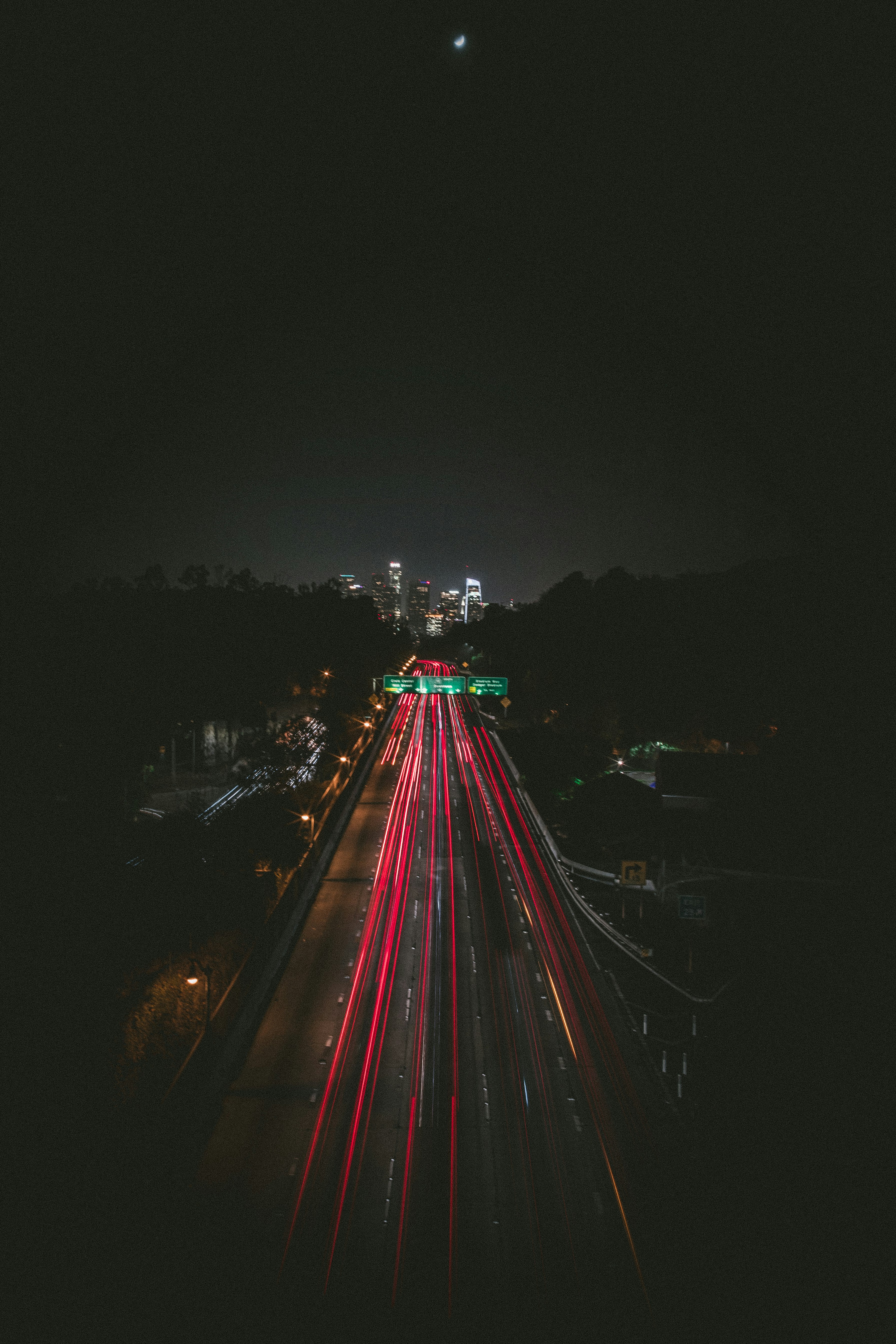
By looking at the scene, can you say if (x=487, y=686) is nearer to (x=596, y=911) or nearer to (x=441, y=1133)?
(x=596, y=911)

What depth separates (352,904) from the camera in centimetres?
1658

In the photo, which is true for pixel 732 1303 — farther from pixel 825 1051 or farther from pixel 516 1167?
pixel 825 1051

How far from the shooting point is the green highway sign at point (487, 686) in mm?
25125

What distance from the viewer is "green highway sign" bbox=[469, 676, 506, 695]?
25.1 metres

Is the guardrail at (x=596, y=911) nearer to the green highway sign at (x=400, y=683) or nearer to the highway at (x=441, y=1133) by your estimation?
the highway at (x=441, y=1133)

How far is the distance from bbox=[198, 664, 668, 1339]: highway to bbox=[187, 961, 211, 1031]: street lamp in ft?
3.90

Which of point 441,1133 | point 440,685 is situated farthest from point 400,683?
point 441,1133

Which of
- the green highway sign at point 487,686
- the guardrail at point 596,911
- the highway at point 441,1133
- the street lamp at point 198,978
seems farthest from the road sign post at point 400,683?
the street lamp at point 198,978

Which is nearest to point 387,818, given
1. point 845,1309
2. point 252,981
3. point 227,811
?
point 227,811

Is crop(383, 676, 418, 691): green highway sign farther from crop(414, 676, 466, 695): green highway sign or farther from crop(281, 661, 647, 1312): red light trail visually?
crop(281, 661, 647, 1312): red light trail

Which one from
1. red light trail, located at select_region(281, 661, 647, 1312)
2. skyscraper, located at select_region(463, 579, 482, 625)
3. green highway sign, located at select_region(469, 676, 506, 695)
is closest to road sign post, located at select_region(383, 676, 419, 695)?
green highway sign, located at select_region(469, 676, 506, 695)

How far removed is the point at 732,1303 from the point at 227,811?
17.2m

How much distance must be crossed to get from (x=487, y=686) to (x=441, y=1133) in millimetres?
17930

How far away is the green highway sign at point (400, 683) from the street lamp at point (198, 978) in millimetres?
16148
